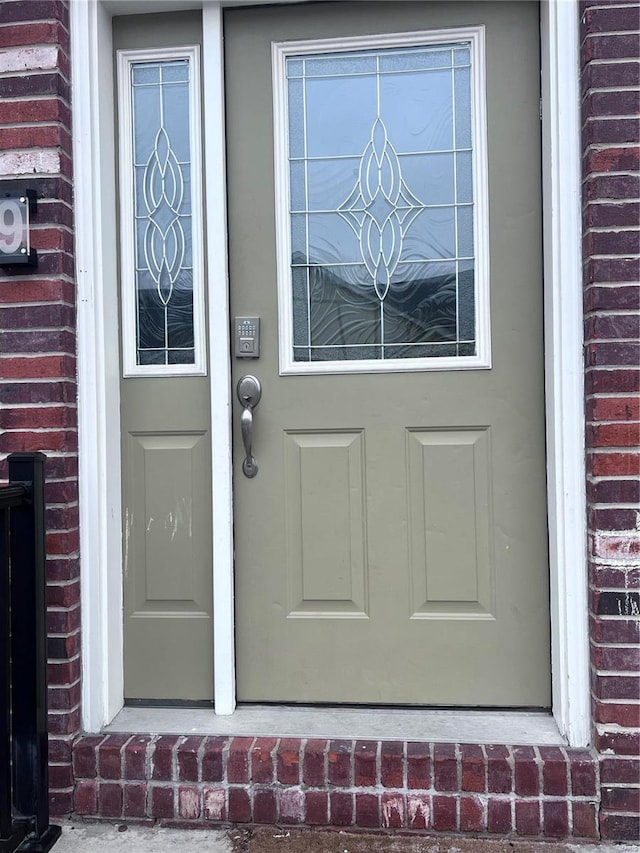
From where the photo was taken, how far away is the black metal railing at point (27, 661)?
188 centimetres

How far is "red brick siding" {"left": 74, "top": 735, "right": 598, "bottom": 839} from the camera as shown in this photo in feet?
6.31

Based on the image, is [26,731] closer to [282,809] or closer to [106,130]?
[282,809]

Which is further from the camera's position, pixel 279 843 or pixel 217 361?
pixel 217 361

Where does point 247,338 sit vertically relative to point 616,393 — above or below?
above

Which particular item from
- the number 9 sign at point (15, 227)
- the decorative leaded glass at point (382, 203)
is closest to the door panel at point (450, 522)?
the decorative leaded glass at point (382, 203)

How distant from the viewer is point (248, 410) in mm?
2225

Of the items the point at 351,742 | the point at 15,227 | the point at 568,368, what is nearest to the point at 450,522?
the point at 568,368

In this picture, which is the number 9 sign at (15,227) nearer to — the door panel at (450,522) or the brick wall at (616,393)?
the door panel at (450,522)

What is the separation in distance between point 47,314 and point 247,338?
2.02 ft

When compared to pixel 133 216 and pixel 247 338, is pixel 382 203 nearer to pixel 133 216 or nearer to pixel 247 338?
pixel 247 338

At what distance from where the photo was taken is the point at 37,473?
1896 millimetres

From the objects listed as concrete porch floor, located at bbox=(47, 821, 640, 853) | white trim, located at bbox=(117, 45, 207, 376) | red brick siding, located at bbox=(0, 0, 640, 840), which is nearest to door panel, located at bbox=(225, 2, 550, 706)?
white trim, located at bbox=(117, 45, 207, 376)

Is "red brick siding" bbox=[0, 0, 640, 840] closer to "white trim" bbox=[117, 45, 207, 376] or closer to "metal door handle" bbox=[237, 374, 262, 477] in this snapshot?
"white trim" bbox=[117, 45, 207, 376]

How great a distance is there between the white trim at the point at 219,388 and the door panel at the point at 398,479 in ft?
0.21
